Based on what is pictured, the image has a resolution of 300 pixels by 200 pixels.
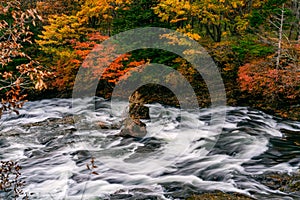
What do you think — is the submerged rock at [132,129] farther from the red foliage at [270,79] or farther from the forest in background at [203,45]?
the red foliage at [270,79]

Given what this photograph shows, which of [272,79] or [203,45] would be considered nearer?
[272,79]

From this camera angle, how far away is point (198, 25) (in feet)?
65.0

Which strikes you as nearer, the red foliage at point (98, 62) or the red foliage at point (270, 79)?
the red foliage at point (270, 79)

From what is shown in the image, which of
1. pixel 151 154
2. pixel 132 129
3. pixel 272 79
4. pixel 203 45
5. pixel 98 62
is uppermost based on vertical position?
pixel 203 45

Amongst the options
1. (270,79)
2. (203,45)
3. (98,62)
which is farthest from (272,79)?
(98,62)

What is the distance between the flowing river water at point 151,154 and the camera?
22.8ft

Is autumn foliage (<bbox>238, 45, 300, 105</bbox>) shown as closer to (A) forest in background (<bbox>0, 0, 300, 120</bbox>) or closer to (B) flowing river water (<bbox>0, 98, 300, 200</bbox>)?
(A) forest in background (<bbox>0, 0, 300, 120</bbox>)

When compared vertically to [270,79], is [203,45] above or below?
above

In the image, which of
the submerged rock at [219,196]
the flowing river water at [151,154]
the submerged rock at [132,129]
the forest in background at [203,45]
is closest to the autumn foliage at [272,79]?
the forest in background at [203,45]

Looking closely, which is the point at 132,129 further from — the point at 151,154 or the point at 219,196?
the point at 219,196

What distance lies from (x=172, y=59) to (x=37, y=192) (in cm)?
1072

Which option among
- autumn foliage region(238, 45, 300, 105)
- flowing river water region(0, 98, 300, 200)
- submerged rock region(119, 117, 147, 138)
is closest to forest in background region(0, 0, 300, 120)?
→ autumn foliage region(238, 45, 300, 105)

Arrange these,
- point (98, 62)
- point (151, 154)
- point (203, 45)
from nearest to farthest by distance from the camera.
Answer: point (151, 154)
point (98, 62)
point (203, 45)

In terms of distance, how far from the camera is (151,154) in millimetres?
9188
